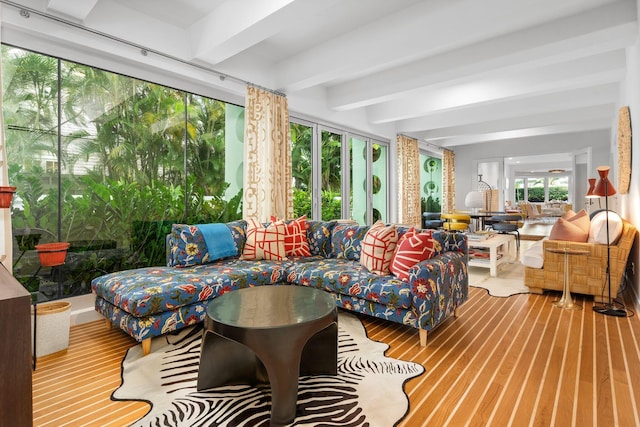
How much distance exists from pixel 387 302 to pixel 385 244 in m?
0.51

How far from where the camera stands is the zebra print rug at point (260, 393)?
1.65m

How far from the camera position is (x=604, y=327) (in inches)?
108

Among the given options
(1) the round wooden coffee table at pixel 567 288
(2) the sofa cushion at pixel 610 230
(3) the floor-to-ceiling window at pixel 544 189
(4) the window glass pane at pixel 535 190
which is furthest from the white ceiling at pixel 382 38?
(4) the window glass pane at pixel 535 190

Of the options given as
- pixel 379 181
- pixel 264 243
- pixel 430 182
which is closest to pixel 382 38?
pixel 264 243

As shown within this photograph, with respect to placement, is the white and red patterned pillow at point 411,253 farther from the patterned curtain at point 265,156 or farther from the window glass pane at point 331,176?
the window glass pane at point 331,176

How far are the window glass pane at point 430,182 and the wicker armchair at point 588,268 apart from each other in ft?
16.5

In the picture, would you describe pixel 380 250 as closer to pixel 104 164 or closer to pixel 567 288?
pixel 567 288

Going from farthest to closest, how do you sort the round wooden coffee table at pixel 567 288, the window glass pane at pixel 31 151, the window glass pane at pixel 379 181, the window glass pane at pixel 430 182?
the window glass pane at pixel 430 182 → the window glass pane at pixel 379 181 → the round wooden coffee table at pixel 567 288 → the window glass pane at pixel 31 151

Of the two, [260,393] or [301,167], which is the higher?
[301,167]

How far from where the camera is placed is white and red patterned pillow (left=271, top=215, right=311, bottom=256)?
3.65m

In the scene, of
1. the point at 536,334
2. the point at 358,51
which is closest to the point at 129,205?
the point at 358,51

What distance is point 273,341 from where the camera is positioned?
62.9 inches

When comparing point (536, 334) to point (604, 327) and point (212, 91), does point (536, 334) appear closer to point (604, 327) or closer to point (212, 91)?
point (604, 327)

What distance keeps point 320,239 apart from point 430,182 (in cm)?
616
